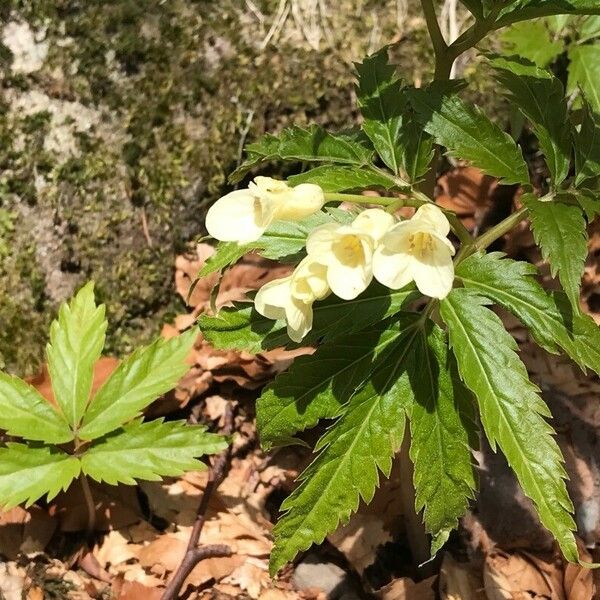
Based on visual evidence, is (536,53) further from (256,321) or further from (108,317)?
(108,317)

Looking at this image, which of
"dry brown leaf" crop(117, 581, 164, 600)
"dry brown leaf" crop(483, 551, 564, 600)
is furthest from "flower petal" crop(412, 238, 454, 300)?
"dry brown leaf" crop(117, 581, 164, 600)

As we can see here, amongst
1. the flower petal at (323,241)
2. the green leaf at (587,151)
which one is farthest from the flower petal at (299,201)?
the green leaf at (587,151)

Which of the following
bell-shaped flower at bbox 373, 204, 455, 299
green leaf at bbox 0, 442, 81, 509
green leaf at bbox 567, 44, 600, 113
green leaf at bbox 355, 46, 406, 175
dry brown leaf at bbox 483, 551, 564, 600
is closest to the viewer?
bell-shaped flower at bbox 373, 204, 455, 299

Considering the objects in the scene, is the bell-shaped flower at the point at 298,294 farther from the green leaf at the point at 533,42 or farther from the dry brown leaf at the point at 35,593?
the green leaf at the point at 533,42

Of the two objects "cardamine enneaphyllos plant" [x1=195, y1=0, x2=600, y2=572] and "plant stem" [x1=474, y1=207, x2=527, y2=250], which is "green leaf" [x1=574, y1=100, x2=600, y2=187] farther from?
"plant stem" [x1=474, y1=207, x2=527, y2=250]

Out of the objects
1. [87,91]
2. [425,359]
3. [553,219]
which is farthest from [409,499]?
[87,91]

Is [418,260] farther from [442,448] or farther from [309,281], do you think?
[442,448]
